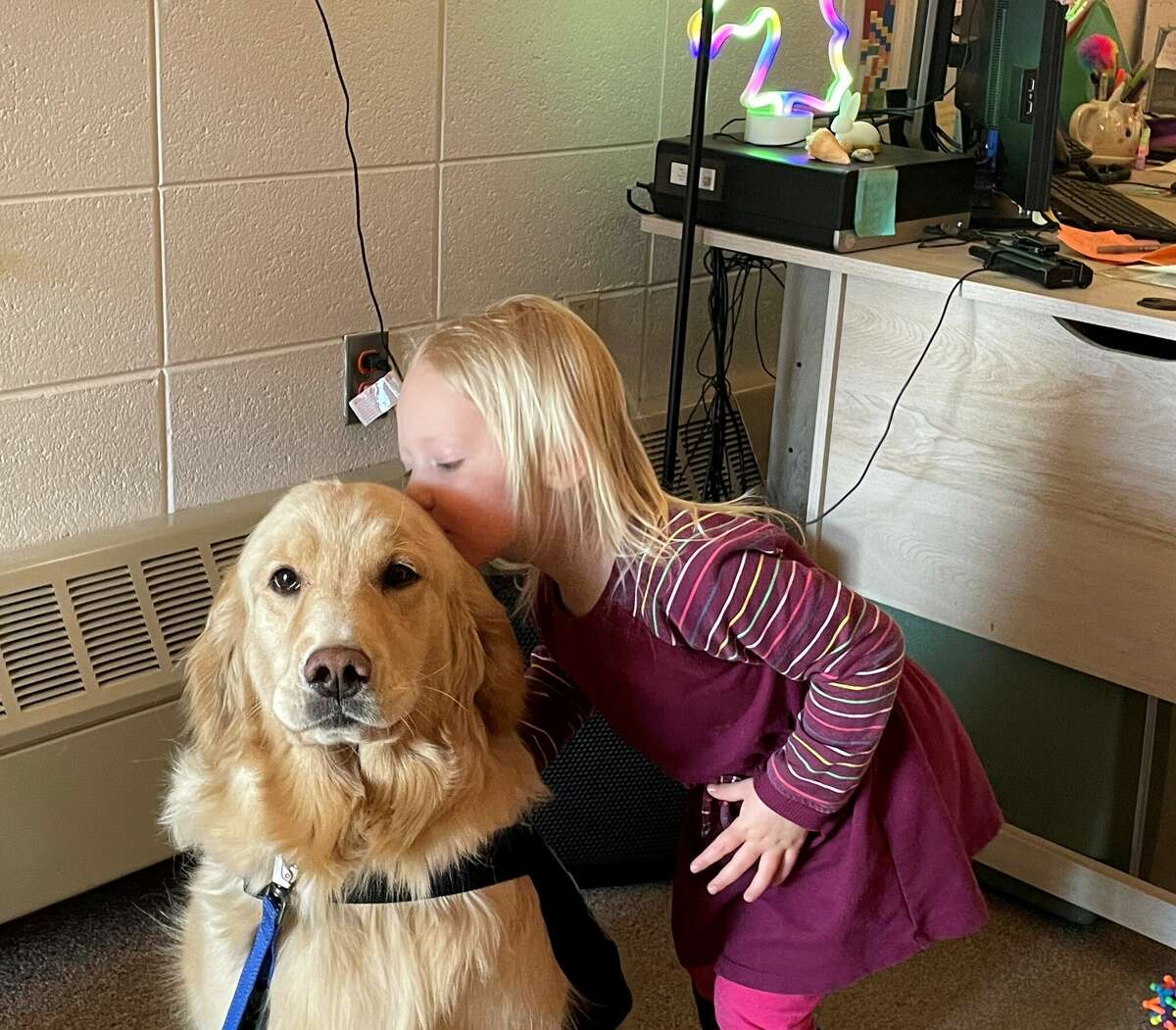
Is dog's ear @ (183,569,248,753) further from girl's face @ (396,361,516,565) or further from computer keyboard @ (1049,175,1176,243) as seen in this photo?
computer keyboard @ (1049,175,1176,243)

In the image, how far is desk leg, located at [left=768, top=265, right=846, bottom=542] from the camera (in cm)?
215

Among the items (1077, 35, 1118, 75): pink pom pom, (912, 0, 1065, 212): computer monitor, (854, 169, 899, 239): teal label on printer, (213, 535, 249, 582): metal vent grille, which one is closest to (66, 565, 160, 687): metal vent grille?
(213, 535, 249, 582): metal vent grille

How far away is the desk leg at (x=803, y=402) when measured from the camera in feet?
7.04

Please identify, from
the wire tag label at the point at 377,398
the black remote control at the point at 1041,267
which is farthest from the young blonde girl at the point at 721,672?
the wire tag label at the point at 377,398

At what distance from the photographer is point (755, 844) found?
4.52ft

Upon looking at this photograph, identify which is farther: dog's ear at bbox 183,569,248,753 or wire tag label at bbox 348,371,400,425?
wire tag label at bbox 348,371,400,425

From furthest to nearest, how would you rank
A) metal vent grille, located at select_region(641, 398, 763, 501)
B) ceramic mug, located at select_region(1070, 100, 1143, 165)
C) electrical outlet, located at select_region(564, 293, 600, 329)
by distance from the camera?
ceramic mug, located at select_region(1070, 100, 1143, 165), metal vent grille, located at select_region(641, 398, 763, 501), electrical outlet, located at select_region(564, 293, 600, 329)

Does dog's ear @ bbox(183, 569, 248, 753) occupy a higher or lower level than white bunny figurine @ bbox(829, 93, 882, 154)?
lower

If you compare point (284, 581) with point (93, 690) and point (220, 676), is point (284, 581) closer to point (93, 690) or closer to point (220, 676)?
point (220, 676)

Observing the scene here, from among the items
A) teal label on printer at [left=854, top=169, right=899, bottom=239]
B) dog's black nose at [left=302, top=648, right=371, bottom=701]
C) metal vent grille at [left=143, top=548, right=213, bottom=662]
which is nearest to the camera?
dog's black nose at [left=302, top=648, right=371, bottom=701]

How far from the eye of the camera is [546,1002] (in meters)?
1.28

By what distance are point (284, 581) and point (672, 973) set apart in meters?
0.97

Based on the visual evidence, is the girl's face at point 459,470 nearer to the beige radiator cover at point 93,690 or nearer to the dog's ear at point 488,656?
the dog's ear at point 488,656

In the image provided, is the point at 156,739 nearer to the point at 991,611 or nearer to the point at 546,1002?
the point at 546,1002
